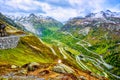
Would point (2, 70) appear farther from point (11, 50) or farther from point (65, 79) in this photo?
point (11, 50)

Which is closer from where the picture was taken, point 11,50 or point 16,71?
point 16,71

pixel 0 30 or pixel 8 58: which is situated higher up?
pixel 0 30

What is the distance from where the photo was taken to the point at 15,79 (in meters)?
65.0

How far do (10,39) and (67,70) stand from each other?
7867cm

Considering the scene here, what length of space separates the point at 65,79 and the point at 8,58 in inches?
2394

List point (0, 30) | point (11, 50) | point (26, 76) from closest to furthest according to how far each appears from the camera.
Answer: point (26, 76)
point (11, 50)
point (0, 30)

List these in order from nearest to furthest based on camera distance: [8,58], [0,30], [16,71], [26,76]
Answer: [26,76] → [16,71] → [8,58] → [0,30]

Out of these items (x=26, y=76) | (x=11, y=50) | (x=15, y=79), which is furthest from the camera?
(x=11, y=50)

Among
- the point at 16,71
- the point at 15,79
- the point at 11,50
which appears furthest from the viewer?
the point at 11,50

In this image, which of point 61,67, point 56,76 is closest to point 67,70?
point 61,67

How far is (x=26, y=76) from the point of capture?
70.9 meters

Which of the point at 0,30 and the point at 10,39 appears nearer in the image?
the point at 10,39

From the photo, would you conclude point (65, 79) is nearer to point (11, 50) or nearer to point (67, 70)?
point (67, 70)

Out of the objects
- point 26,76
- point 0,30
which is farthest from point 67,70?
point 0,30
